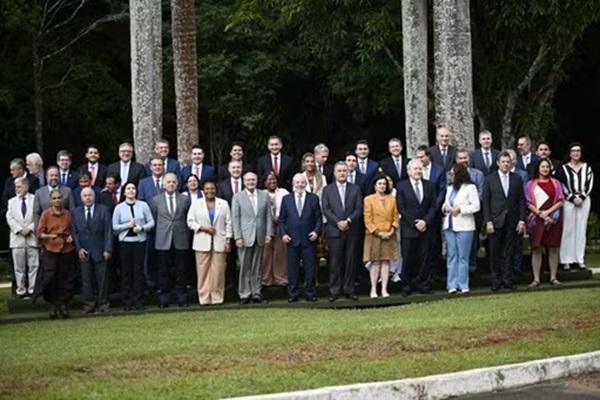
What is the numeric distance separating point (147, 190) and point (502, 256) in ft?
19.7

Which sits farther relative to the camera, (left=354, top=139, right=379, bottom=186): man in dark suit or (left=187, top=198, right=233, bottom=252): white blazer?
(left=354, top=139, right=379, bottom=186): man in dark suit

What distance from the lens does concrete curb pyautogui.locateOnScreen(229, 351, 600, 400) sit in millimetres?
14609

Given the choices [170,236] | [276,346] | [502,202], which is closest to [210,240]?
[170,236]

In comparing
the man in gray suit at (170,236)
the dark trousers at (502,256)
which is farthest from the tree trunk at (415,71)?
the man in gray suit at (170,236)

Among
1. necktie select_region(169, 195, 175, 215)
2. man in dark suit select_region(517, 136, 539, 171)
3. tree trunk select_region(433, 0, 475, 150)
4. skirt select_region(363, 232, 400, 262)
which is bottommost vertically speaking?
skirt select_region(363, 232, 400, 262)

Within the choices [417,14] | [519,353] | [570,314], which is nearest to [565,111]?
[417,14]

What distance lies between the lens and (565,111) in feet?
159

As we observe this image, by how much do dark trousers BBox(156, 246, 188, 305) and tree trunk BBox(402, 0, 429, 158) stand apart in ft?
19.7

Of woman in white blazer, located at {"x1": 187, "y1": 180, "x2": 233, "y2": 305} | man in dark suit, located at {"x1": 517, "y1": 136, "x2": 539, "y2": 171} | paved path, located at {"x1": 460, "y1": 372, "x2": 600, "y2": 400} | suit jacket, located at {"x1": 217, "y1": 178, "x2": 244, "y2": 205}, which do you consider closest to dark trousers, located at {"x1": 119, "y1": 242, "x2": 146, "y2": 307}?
woman in white blazer, located at {"x1": 187, "y1": 180, "x2": 233, "y2": 305}

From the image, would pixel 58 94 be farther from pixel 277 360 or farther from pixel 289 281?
pixel 277 360

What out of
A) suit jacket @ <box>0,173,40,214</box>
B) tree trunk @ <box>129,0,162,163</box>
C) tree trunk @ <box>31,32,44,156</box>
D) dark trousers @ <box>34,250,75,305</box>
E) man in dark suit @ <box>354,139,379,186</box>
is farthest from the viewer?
tree trunk @ <box>31,32,44,156</box>

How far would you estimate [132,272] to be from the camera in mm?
25297

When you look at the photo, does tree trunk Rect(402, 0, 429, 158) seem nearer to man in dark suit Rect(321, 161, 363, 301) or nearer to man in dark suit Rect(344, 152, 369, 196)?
man in dark suit Rect(344, 152, 369, 196)

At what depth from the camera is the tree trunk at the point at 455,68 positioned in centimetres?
2839
